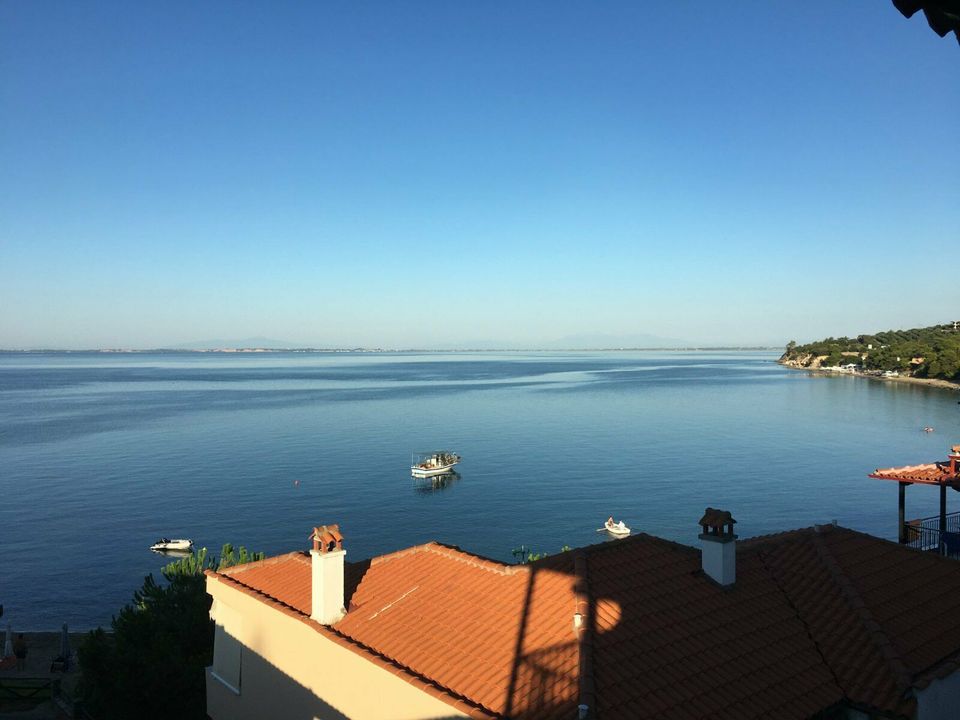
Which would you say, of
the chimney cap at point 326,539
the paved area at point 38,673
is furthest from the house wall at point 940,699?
the paved area at point 38,673

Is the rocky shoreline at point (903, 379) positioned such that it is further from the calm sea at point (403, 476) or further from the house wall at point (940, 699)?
the house wall at point (940, 699)

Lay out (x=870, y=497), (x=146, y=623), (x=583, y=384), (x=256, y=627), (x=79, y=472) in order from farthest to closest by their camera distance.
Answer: (x=583, y=384) < (x=79, y=472) < (x=870, y=497) < (x=146, y=623) < (x=256, y=627)

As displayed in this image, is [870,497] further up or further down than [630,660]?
further down

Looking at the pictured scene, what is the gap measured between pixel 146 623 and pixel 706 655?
584 inches

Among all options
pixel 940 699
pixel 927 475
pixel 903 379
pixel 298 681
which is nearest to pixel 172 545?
pixel 298 681

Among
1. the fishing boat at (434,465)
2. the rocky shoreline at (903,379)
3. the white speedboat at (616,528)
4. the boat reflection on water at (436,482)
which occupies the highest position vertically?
the rocky shoreline at (903,379)

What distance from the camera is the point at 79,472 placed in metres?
60.6

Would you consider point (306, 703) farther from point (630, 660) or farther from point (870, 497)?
point (870, 497)

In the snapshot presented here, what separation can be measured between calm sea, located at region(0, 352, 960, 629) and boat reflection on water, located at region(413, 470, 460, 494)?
0.41 m

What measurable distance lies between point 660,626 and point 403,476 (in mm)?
49892

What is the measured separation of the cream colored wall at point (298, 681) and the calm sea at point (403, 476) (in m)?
21.9

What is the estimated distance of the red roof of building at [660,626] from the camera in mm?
9281

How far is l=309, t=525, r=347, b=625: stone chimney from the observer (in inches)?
478

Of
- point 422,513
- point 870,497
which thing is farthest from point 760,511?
point 422,513
